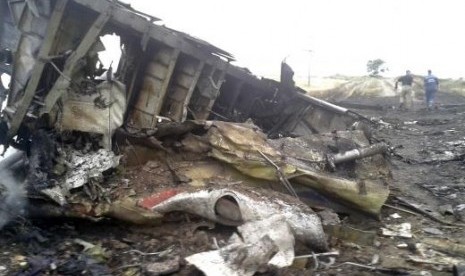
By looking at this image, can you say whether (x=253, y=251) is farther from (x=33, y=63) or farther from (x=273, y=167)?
(x=33, y=63)

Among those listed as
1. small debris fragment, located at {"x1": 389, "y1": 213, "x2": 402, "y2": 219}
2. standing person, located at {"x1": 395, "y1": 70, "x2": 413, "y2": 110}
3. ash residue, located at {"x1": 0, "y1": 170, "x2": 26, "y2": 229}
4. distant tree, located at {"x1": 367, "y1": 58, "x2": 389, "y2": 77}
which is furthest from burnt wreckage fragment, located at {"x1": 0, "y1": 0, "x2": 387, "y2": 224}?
distant tree, located at {"x1": 367, "y1": 58, "x2": 389, "y2": 77}

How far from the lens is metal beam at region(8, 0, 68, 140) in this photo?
444cm

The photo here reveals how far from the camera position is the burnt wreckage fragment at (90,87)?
14.4 feet

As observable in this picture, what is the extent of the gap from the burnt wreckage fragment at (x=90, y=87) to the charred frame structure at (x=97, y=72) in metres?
0.01

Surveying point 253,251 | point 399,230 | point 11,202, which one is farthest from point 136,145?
point 399,230

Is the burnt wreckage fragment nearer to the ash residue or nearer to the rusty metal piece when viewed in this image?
the rusty metal piece

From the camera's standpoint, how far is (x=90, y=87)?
15.9 feet

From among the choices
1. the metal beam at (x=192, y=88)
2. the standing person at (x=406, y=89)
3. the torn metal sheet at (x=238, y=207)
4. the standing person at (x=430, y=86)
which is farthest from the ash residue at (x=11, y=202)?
the standing person at (x=430, y=86)

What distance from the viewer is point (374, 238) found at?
13.5ft

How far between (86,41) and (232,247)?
2.80m

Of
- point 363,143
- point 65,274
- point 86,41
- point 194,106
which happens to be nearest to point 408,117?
point 363,143

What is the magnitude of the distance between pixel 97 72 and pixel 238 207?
8.54 ft

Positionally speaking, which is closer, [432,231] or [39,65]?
[432,231]

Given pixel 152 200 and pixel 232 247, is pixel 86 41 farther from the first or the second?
pixel 232 247
